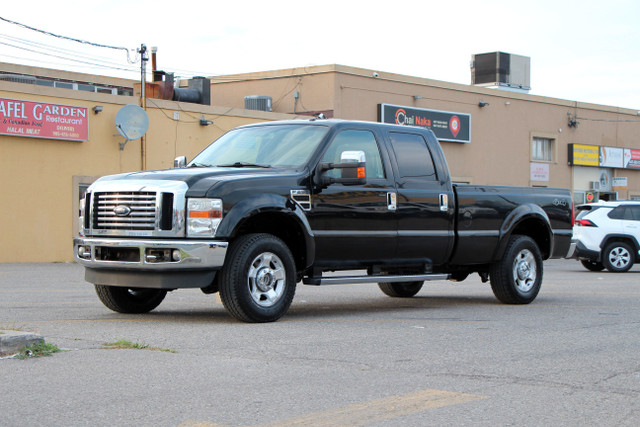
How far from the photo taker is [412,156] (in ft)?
36.6

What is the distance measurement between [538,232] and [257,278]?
5197mm

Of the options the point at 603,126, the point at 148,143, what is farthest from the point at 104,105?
the point at 603,126

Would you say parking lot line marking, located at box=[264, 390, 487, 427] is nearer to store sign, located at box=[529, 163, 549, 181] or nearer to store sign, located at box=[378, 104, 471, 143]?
store sign, located at box=[378, 104, 471, 143]

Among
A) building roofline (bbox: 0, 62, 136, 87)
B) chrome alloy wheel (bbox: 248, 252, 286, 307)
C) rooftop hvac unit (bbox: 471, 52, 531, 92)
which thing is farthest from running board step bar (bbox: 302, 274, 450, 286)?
rooftop hvac unit (bbox: 471, 52, 531, 92)

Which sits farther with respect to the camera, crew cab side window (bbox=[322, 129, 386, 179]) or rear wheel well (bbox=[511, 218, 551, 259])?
rear wheel well (bbox=[511, 218, 551, 259])

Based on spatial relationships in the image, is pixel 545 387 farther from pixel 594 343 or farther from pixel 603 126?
pixel 603 126

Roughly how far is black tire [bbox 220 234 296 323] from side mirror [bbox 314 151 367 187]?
89 cm

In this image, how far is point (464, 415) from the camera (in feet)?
17.3

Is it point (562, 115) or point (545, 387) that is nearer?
point (545, 387)

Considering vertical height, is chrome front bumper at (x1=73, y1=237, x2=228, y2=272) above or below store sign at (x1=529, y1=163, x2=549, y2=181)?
below

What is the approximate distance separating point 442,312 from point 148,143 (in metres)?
17.5

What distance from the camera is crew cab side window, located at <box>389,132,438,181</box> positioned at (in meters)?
11.0

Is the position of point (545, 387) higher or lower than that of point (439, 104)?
lower

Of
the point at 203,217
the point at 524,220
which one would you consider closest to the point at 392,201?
the point at 203,217
